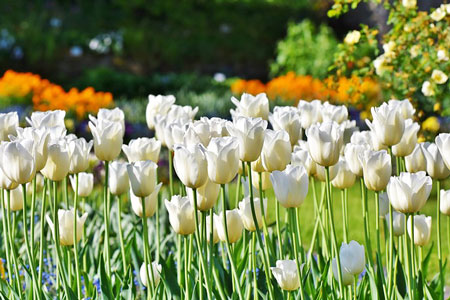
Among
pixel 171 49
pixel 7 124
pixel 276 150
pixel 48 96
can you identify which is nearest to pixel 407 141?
pixel 276 150

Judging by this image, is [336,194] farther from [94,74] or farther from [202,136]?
[94,74]

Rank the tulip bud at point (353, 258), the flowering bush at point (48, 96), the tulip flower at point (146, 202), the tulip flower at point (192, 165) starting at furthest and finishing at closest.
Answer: the flowering bush at point (48, 96), the tulip flower at point (146, 202), the tulip bud at point (353, 258), the tulip flower at point (192, 165)

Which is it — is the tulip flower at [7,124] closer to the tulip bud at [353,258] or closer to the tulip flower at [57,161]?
the tulip flower at [57,161]

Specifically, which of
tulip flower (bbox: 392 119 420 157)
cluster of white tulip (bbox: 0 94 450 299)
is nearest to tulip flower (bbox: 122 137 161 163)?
cluster of white tulip (bbox: 0 94 450 299)

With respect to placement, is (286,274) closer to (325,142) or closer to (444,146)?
(325,142)

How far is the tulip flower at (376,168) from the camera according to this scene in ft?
6.34

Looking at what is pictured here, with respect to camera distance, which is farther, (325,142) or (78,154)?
(78,154)

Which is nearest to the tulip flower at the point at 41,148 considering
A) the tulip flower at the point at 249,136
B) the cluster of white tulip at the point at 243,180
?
the cluster of white tulip at the point at 243,180

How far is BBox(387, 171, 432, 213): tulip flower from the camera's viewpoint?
1.86 meters

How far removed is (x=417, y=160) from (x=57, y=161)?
1087 millimetres

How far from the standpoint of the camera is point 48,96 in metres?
6.82

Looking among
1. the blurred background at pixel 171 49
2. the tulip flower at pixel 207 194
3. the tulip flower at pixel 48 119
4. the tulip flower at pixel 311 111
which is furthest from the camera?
the blurred background at pixel 171 49

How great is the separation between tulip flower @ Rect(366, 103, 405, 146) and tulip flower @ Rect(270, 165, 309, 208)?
33cm

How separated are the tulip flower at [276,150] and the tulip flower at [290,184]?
0.33 feet
